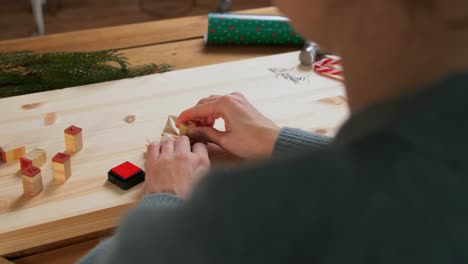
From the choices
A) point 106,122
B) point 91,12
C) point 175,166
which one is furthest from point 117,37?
point 91,12

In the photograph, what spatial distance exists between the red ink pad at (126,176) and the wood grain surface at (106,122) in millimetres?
11

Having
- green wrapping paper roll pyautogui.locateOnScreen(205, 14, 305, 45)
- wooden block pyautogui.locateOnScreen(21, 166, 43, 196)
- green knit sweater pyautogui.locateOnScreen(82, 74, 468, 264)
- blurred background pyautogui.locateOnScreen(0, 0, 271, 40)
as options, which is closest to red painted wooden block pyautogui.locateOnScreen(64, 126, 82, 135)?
wooden block pyautogui.locateOnScreen(21, 166, 43, 196)

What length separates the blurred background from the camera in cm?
318

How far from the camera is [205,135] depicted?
1068 mm

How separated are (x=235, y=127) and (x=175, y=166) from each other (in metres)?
0.15

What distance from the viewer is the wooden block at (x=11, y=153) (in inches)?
40.2

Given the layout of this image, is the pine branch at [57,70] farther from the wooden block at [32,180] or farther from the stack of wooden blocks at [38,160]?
the wooden block at [32,180]

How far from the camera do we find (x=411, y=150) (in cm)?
40

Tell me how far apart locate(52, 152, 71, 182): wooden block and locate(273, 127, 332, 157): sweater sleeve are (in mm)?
325

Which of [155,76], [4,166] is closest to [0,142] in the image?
[4,166]

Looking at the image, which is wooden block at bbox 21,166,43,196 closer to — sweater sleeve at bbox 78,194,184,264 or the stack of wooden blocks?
the stack of wooden blocks

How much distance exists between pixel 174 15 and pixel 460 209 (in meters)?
3.09

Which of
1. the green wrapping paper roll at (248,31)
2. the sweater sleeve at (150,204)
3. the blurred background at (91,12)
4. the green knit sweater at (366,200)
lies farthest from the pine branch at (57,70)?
the blurred background at (91,12)

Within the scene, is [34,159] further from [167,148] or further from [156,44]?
[156,44]
